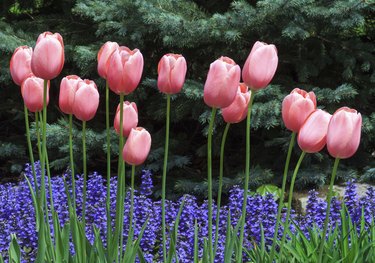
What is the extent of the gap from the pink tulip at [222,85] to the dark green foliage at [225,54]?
96.3 inches

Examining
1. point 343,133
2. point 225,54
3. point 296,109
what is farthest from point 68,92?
point 225,54

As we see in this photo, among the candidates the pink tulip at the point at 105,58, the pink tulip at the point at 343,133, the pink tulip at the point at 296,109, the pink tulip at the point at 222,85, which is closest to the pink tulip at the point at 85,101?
the pink tulip at the point at 105,58

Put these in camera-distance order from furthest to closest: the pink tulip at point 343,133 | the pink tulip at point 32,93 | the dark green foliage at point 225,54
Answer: the dark green foliage at point 225,54 → the pink tulip at point 32,93 → the pink tulip at point 343,133

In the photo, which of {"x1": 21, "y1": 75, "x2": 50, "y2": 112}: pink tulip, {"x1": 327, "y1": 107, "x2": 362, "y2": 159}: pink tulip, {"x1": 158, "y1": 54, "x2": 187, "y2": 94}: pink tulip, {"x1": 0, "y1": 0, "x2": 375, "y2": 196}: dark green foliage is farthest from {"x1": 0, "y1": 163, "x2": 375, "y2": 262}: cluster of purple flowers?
{"x1": 327, "y1": 107, "x2": 362, "y2": 159}: pink tulip

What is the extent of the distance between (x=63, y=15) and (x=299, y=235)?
122 inches

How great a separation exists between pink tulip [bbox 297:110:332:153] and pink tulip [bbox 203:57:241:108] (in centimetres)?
18

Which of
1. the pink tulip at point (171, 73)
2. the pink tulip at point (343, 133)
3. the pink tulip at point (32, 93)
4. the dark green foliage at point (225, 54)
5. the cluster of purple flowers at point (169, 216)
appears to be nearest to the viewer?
the pink tulip at point (343, 133)

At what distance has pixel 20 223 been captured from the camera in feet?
10.8

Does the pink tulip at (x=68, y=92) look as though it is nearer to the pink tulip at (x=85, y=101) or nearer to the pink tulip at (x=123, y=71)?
the pink tulip at (x=85, y=101)

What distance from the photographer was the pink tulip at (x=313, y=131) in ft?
5.57

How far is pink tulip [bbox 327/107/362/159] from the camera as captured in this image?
64.1 inches

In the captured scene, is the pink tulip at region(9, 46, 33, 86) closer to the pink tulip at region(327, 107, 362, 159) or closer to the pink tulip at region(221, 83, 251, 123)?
the pink tulip at region(221, 83, 251, 123)

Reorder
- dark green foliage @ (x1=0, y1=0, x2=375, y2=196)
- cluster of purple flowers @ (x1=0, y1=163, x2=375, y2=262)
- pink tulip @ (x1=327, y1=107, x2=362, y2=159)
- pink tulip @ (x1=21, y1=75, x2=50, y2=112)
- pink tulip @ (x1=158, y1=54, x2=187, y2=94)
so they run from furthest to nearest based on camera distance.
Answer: dark green foliage @ (x1=0, y1=0, x2=375, y2=196) → cluster of purple flowers @ (x1=0, y1=163, x2=375, y2=262) → pink tulip @ (x1=21, y1=75, x2=50, y2=112) → pink tulip @ (x1=158, y1=54, x2=187, y2=94) → pink tulip @ (x1=327, y1=107, x2=362, y2=159)

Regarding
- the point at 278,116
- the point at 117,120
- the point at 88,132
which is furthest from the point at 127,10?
the point at 117,120
